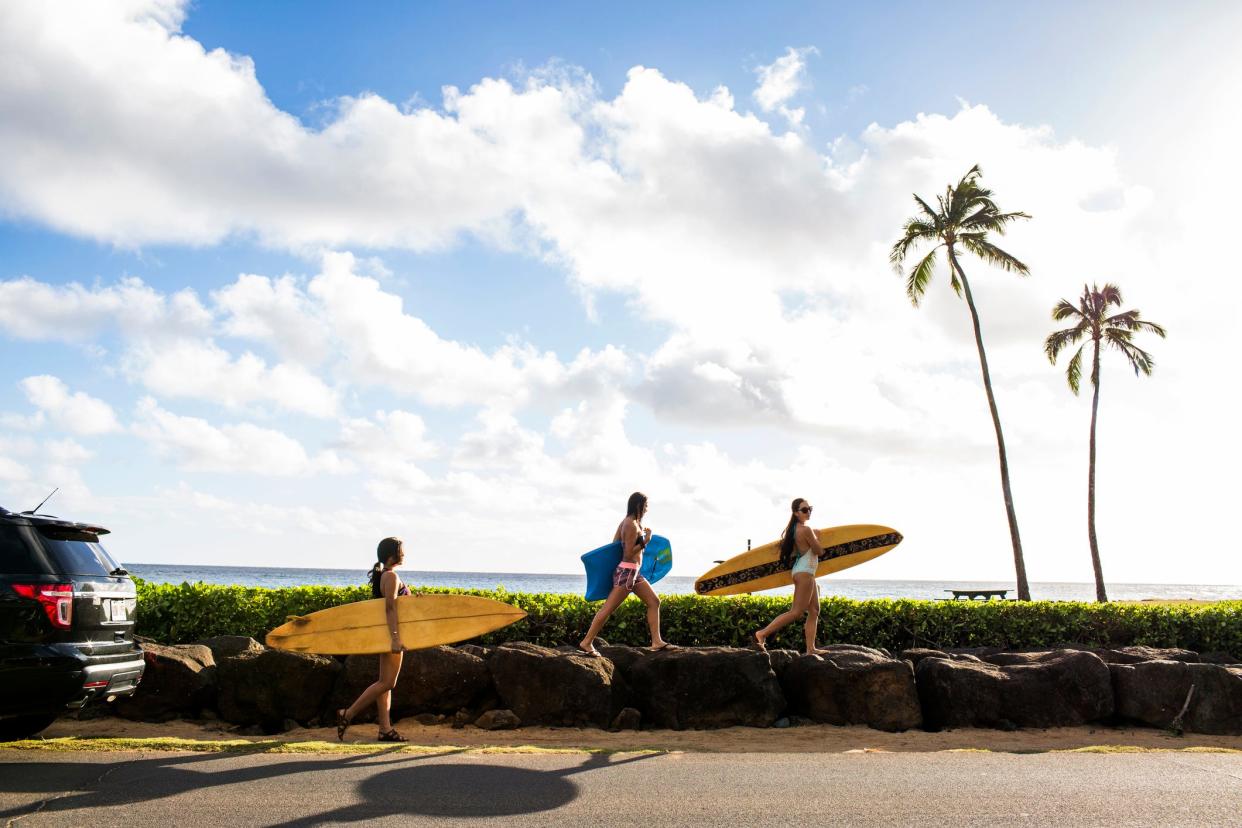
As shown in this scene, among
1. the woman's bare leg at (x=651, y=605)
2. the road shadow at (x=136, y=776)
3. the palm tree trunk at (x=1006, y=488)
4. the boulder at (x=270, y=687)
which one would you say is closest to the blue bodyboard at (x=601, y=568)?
the woman's bare leg at (x=651, y=605)

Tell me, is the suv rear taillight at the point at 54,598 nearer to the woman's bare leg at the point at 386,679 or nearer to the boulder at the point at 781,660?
the woman's bare leg at the point at 386,679

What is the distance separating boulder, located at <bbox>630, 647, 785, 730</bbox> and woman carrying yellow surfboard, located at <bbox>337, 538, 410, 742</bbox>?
231 cm

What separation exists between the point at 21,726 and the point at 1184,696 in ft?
33.5

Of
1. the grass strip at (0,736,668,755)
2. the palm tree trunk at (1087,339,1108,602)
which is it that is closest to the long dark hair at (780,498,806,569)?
the grass strip at (0,736,668,755)

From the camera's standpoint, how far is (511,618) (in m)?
9.03

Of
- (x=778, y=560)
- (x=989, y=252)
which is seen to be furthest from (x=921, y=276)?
(x=778, y=560)

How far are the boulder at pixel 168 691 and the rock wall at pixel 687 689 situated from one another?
0.01m

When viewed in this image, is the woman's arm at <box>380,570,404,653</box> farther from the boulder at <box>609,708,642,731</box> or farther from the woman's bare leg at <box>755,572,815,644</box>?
the woman's bare leg at <box>755,572,815,644</box>

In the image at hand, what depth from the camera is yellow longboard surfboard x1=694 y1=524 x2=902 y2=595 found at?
11672mm

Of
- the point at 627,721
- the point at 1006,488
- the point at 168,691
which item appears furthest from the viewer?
the point at 1006,488

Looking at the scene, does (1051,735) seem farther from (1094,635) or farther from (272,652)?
(272,652)

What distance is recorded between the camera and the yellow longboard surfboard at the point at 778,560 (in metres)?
11.7

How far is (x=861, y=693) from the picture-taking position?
8.74m

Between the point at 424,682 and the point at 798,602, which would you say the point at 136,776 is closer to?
the point at 424,682
